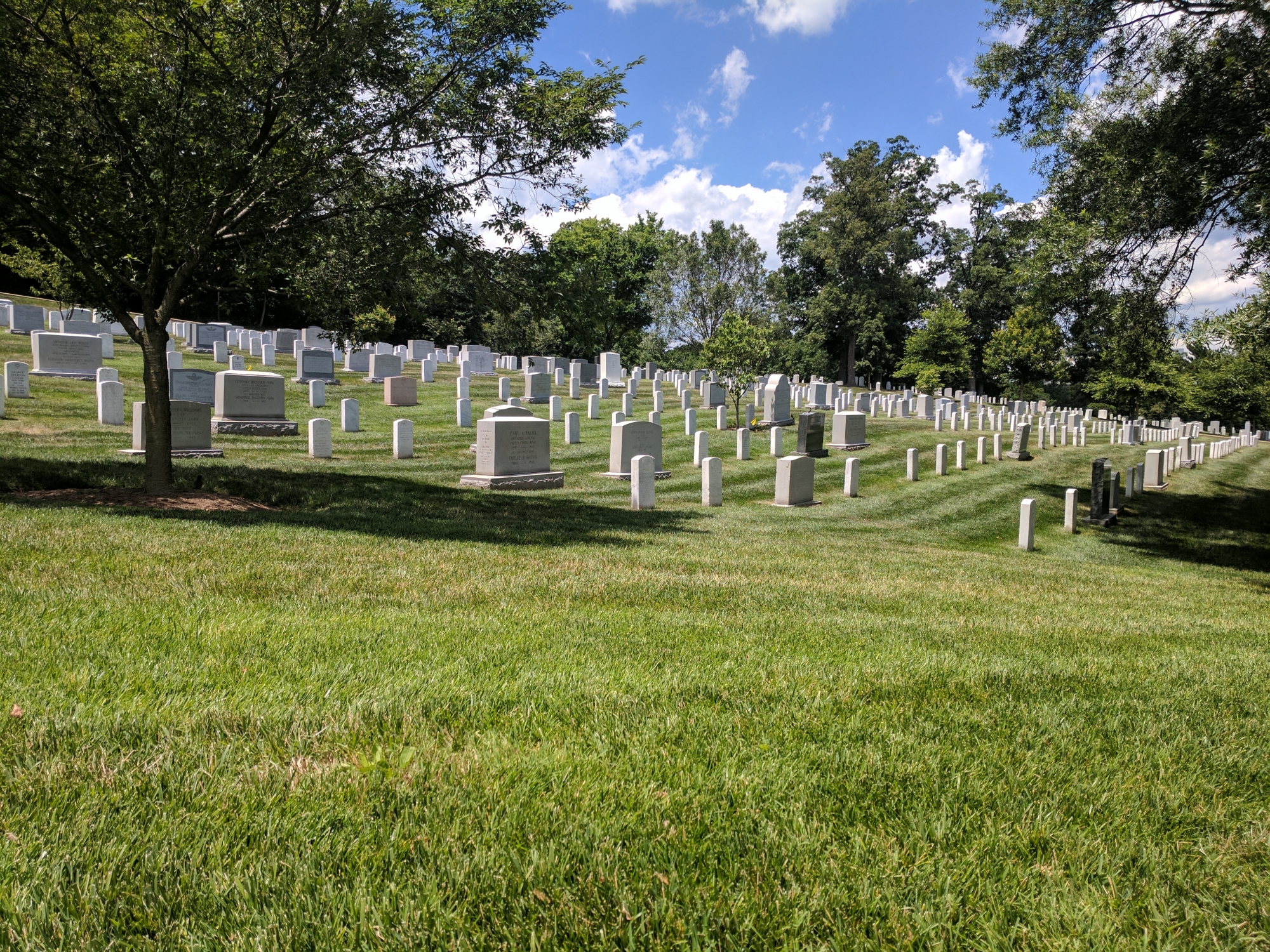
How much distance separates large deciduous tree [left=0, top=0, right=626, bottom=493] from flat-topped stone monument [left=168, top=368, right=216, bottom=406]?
9863 millimetres

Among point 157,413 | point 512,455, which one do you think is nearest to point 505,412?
point 512,455

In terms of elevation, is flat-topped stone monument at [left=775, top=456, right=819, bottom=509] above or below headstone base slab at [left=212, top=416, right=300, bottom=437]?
below

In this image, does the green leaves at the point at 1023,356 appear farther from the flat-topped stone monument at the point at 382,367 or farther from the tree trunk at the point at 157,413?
the tree trunk at the point at 157,413

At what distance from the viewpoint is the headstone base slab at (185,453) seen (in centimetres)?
1514

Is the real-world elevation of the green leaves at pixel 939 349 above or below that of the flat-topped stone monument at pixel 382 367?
above

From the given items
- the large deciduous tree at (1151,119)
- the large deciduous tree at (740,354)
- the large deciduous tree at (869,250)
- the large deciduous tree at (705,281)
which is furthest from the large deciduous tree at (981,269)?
the large deciduous tree at (1151,119)

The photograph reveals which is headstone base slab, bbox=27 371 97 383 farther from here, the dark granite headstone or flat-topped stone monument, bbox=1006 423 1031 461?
flat-topped stone monument, bbox=1006 423 1031 461

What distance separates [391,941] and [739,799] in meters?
1.19

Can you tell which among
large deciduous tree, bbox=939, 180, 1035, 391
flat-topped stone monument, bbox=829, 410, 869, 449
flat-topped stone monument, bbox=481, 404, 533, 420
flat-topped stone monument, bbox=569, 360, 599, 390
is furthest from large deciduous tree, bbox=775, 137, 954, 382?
flat-topped stone monument, bbox=481, 404, 533, 420

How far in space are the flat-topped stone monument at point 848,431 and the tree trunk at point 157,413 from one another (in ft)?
65.9

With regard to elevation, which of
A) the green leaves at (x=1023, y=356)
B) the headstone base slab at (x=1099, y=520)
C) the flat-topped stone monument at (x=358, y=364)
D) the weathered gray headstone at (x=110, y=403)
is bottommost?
the headstone base slab at (x=1099, y=520)

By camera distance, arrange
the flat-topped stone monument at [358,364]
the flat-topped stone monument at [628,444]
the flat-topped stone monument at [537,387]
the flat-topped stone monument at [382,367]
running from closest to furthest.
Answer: the flat-topped stone monument at [628,444] → the flat-topped stone monument at [537,387] → the flat-topped stone monument at [382,367] → the flat-topped stone monument at [358,364]

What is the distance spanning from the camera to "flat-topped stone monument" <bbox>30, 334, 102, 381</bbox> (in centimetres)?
2333

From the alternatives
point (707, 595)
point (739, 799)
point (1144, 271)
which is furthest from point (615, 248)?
point (739, 799)
